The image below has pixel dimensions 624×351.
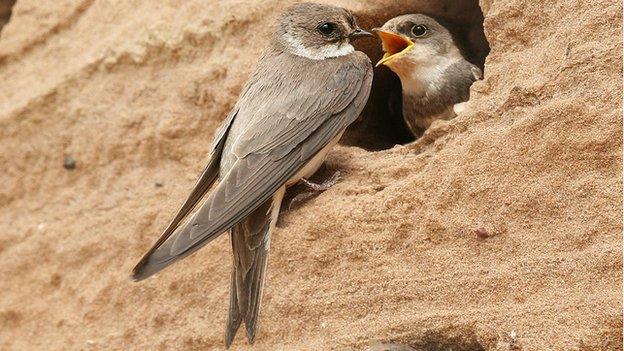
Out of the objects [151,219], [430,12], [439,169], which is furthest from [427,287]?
[430,12]

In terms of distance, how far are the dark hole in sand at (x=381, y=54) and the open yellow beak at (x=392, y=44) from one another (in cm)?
10

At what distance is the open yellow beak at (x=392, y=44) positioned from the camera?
3.01 metres

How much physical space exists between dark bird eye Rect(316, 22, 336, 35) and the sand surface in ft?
0.56

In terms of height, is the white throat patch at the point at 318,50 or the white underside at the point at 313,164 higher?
the white throat patch at the point at 318,50

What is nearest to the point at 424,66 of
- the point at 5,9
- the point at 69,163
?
the point at 69,163

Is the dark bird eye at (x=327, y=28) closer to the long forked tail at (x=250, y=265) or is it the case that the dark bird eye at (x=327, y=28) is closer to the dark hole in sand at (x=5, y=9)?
the long forked tail at (x=250, y=265)

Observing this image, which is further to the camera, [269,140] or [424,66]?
[424,66]

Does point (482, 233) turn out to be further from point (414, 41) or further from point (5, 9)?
point (5, 9)

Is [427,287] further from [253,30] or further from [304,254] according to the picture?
[253,30]

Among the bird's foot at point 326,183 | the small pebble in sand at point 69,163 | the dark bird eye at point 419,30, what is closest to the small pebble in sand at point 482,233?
the bird's foot at point 326,183

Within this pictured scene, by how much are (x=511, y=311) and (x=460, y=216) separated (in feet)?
0.85

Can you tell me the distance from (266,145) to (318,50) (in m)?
0.47

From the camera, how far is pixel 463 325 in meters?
2.23

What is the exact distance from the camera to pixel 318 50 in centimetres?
293
